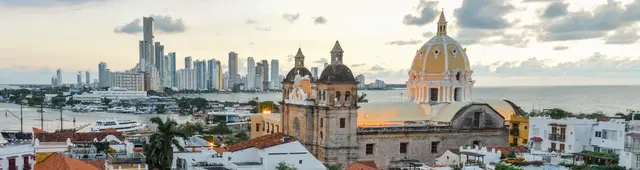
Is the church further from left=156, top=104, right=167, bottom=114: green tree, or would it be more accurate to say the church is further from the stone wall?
left=156, top=104, right=167, bottom=114: green tree

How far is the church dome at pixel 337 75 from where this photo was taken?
4362cm

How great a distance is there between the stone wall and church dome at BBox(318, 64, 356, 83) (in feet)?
14.9

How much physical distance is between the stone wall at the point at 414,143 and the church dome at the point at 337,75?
4552 millimetres

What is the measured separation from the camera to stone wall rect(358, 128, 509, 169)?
150 ft

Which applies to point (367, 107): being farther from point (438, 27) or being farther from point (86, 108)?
point (86, 108)

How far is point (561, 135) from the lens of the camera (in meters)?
39.2

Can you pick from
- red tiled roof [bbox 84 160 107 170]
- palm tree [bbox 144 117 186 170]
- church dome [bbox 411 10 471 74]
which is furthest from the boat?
palm tree [bbox 144 117 186 170]

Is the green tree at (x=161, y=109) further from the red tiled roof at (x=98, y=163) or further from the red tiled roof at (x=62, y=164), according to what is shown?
the red tiled roof at (x=62, y=164)

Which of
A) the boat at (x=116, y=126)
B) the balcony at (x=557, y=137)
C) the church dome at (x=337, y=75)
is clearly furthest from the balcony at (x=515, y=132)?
the boat at (x=116, y=126)

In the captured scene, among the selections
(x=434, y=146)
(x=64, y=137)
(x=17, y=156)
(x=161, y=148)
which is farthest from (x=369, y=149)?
(x=17, y=156)

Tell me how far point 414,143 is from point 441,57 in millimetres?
10461

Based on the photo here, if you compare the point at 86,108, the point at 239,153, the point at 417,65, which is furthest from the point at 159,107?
the point at 239,153

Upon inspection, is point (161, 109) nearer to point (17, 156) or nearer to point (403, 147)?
point (403, 147)

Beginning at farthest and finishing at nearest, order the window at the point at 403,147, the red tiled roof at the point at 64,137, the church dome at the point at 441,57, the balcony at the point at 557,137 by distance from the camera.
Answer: the church dome at the point at 441,57
the window at the point at 403,147
the red tiled roof at the point at 64,137
the balcony at the point at 557,137
